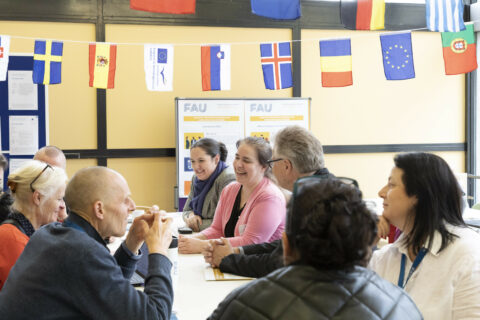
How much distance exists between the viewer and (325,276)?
0.98 m

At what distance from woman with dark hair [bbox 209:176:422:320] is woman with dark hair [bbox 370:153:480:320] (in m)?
0.59

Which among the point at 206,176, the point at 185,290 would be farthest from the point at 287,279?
the point at 206,176

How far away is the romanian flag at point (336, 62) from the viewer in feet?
16.0

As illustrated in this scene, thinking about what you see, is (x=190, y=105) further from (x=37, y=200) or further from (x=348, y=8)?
(x=37, y=200)

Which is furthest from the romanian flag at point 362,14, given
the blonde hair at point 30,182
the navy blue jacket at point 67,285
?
the navy blue jacket at point 67,285

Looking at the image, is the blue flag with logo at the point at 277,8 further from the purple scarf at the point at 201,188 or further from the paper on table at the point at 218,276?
the paper on table at the point at 218,276

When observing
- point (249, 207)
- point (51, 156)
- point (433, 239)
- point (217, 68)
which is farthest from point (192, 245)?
point (217, 68)

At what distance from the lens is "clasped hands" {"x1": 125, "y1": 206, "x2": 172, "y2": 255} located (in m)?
1.83

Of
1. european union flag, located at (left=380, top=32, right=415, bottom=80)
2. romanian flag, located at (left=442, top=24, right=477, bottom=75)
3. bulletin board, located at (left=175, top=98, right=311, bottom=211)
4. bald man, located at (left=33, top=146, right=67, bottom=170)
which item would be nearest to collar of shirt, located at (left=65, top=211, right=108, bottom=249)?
bald man, located at (left=33, top=146, right=67, bottom=170)

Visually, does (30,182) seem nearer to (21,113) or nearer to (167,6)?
(167,6)

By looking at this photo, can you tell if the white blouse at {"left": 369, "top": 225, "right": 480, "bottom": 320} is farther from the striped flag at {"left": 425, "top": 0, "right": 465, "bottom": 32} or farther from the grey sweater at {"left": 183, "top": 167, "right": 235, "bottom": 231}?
the striped flag at {"left": 425, "top": 0, "right": 465, "bottom": 32}

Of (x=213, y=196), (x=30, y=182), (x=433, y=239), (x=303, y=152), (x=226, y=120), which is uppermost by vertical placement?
(x=226, y=120)

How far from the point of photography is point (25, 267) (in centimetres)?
150

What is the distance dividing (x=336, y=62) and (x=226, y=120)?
1544mm
